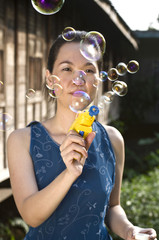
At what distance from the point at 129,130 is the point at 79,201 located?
39.3 feet

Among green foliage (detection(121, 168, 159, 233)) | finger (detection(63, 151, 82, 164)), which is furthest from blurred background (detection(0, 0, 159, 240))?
finger (detection(63, 151, 82, 164))

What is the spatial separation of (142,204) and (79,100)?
396 cm

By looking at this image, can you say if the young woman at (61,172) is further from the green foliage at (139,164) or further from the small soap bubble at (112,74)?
the green foliage at (139,164)

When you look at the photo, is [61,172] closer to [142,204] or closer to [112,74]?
[112,74]

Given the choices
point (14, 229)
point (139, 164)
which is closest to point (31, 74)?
point (14, 229)

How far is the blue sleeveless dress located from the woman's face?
0.92 ft

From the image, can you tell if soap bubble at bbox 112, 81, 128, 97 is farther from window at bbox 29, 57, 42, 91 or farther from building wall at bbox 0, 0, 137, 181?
window at bbox 29, 57, 42, 91

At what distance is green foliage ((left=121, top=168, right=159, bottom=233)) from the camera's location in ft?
15.4

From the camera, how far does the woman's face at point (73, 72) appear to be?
5.70 ft

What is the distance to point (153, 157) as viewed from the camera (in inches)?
364

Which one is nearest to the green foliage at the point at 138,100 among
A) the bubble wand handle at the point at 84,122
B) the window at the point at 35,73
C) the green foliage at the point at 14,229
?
the window at the point at 35,73

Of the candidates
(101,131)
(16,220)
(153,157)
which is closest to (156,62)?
(153,157)

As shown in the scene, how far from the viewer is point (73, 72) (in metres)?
1.78

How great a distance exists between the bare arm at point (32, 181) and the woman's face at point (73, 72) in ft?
1.07
